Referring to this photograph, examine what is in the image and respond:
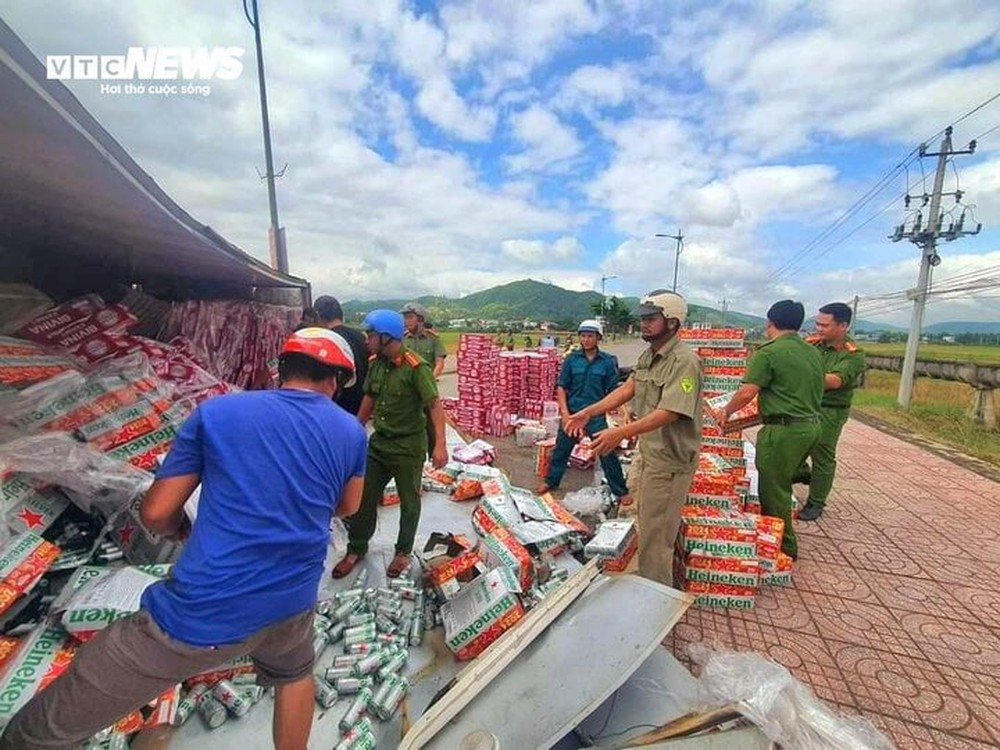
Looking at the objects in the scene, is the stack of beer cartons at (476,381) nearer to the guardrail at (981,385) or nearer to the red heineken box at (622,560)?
the red heineken box at (622,560)

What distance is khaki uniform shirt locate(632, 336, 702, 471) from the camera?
8.44 ft

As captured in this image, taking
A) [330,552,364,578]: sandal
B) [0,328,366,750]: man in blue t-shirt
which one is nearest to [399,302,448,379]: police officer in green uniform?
[330,552,364,578]: sandal

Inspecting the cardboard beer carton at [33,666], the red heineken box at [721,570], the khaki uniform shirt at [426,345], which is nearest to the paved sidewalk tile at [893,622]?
the red heineken box at [721,570]

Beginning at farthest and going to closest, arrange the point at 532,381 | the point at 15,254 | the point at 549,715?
the point at 532,381
the point at 15,254
the point at 549,715

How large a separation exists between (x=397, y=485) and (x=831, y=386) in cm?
387

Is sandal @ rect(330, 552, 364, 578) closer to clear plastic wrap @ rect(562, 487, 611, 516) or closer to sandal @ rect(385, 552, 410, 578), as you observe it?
sandal @ rect(385, 552, 410, 578)

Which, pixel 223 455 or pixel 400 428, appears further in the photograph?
pixel 400 428

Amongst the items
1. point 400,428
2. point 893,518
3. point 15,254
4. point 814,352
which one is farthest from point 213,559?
point 893,518

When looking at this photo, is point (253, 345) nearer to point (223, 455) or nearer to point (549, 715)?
point (223, 455)

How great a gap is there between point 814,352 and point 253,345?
16.4ft

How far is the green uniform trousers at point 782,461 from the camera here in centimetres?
332

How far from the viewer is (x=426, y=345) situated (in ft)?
18.4

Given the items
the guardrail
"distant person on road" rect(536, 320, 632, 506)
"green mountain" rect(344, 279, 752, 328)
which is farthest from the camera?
"green mountain" rect(344, 279, 752, 328)

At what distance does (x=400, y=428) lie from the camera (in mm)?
3078
